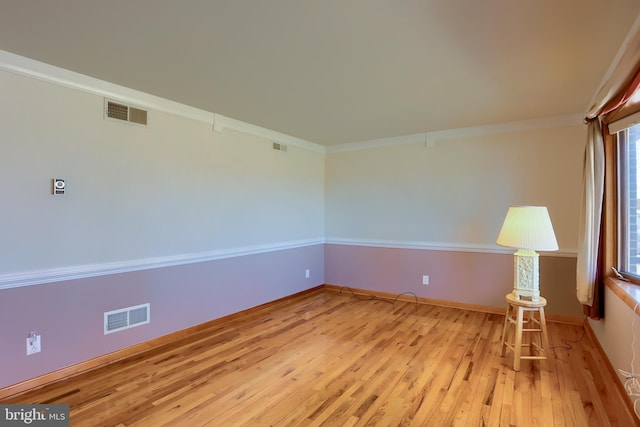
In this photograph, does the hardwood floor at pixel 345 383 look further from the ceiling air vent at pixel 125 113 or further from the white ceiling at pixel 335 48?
the white ceiling at pixel 335 48

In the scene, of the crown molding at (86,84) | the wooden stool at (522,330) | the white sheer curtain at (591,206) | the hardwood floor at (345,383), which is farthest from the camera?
the white sheer curtain at (591,206)

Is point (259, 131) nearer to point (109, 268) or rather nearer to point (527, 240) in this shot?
point (109, 268)

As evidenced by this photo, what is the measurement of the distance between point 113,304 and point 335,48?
2672 millimetres

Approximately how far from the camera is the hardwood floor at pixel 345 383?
196cm

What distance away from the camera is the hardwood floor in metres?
1.96

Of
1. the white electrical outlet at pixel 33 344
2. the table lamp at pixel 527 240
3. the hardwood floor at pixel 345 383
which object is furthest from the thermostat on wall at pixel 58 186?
the table lamp at pixel 527 240

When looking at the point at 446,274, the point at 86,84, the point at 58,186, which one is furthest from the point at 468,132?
the point at 58,186

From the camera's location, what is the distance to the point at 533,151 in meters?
3.76

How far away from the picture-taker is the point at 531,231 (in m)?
2.59

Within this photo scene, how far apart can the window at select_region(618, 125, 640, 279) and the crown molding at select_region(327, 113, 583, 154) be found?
1122mm

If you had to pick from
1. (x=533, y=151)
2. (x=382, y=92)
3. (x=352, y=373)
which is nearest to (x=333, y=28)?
(x=382, y=92)

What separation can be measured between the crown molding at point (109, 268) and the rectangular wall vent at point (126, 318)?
0.34 metres

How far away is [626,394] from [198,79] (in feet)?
12.1

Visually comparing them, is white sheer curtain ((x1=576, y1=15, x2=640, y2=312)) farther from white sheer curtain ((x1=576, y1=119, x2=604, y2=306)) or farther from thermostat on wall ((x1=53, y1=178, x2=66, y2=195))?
thermostat on wall ((x1=53, y1=178, x2=66, y2=195))
